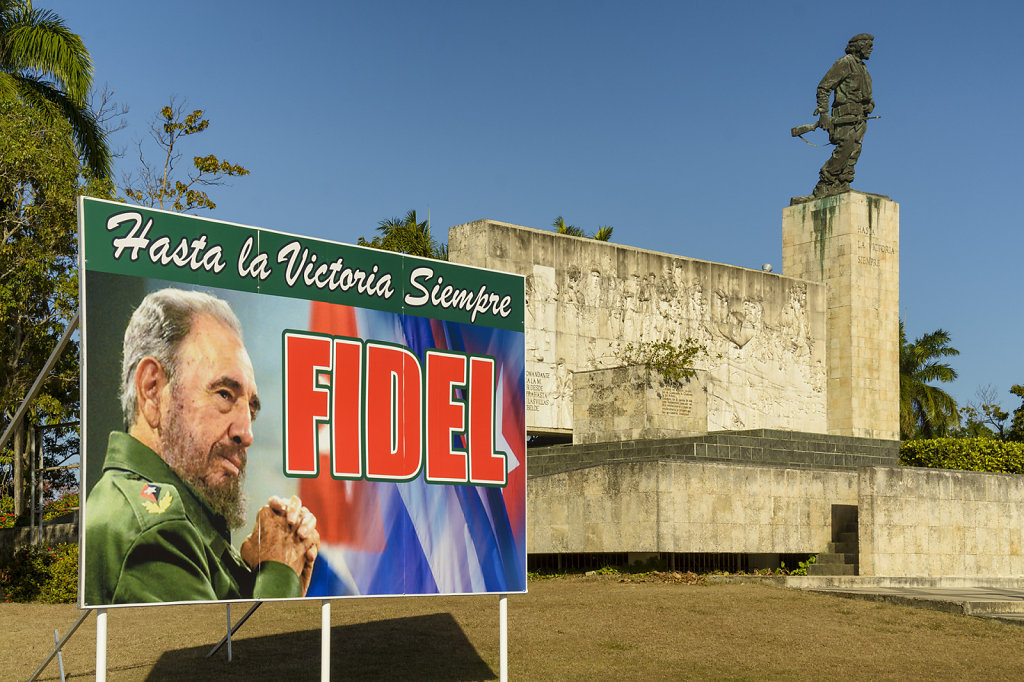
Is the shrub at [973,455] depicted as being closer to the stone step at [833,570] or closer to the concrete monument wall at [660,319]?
the concrete monument wall at [660,319]

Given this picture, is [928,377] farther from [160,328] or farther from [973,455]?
[160,328]

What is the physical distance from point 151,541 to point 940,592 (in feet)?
48.4

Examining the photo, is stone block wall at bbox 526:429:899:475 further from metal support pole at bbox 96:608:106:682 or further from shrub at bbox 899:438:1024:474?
metal support pole at bbox 96:608:106:682

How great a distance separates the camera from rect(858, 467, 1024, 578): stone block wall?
20.7 m

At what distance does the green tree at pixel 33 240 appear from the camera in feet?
70.1

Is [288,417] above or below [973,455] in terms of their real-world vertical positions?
above

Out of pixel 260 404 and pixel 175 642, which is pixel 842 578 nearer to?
pixel 175 642

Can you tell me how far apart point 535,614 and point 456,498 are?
5.37m

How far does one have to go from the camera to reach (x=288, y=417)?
31.5 feet

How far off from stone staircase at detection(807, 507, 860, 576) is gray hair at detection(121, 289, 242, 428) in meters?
14.8

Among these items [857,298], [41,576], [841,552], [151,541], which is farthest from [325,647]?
[857,298]

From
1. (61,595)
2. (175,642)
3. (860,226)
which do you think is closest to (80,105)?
(61,595)

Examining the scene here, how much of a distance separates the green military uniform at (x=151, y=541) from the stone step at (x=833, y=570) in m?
14.1

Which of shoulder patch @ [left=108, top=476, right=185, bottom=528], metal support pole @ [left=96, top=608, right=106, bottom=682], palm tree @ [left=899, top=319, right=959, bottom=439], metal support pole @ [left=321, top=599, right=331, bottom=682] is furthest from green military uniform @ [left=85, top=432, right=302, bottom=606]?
palm tree @ [left=899, top=319, right=959, bottom=439]
